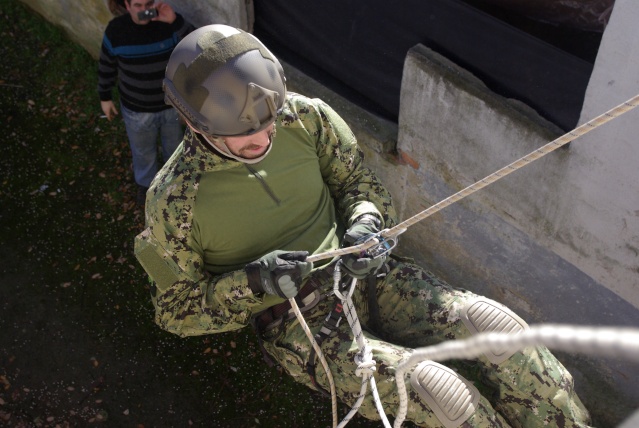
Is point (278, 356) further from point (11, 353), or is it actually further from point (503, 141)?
point (11, 353)

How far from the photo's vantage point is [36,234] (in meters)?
6.32

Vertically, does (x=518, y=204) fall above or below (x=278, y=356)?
above

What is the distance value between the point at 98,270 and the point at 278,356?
2.27 m

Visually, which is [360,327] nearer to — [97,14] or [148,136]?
[148,136]

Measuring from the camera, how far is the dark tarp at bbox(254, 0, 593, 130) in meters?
4.40

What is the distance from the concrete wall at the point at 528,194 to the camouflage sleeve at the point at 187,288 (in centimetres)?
167

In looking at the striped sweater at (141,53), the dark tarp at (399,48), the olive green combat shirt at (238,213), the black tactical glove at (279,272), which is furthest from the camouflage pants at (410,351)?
the striped sweater at (141,53)

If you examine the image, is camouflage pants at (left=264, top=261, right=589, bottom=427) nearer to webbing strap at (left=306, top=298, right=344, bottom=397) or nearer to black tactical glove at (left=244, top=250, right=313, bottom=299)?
webbing strap at (left=306, top=298, right=344, bottom=397)

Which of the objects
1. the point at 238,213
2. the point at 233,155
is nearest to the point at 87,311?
the point at 238,213

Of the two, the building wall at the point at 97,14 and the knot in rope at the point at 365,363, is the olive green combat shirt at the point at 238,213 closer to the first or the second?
the knot in rope at the point at 365,363

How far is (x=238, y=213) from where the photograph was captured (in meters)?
4.04

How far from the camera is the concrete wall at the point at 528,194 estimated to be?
4184 millimetres

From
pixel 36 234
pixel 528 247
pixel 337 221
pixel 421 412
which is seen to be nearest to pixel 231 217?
pixel 337 221

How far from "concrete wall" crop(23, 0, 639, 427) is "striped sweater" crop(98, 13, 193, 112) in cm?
61
